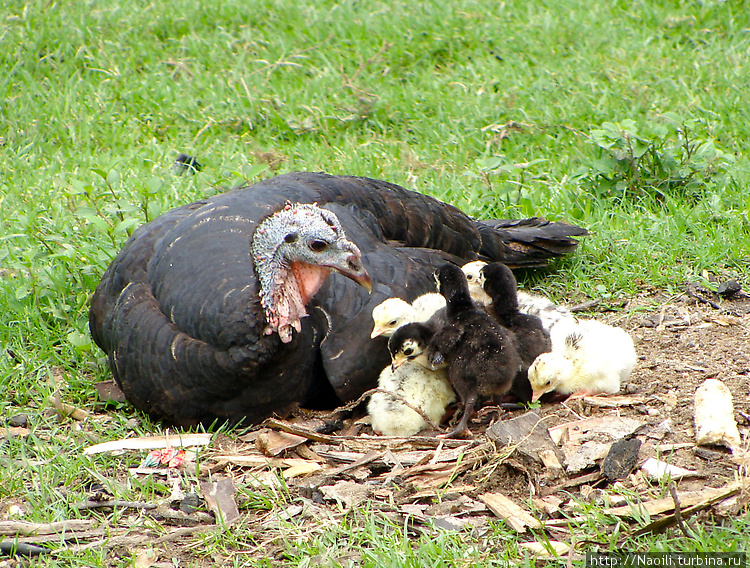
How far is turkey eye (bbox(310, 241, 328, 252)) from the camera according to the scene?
11.5 feet

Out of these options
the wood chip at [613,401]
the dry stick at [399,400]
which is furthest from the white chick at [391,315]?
the wood chip at [613,401]

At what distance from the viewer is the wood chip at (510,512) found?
9.31ft

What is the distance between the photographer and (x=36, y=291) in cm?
464

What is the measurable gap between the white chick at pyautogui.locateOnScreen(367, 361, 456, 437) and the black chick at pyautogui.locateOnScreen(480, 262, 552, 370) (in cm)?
39

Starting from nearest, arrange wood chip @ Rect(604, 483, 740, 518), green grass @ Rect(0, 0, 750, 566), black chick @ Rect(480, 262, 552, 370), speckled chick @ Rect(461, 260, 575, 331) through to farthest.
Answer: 1. wood chip @ Rect(604, 483, 740, 518)
2. black chick @ Rect(480, 262, 552, 370)
3. speckled chick @ Rect(461, 260, 575, 331)
4. green grass @ Rect(0, 0, 750, 566)

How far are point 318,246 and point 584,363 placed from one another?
1.28 meters

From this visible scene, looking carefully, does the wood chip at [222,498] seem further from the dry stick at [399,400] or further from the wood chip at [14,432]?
the wood chip at [14,432]

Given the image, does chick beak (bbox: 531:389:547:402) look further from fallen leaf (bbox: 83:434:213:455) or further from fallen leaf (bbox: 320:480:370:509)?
fallen leaf (bbox: 83:434:213:455)

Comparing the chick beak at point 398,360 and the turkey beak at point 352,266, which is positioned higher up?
the turkey beak at point 352,266

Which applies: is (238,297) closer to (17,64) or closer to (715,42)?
(17,64)

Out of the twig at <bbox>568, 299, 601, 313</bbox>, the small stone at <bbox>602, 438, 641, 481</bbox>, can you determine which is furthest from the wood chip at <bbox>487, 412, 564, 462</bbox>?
the twig at <bbox>568, 299, 601, 313</bbox>

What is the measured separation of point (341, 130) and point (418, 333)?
3.47 m

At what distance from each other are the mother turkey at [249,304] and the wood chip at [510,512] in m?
0.96

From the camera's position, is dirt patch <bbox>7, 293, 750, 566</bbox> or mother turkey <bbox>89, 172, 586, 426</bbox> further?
mother turkey <bbox>89, 172, 586, 426</bbox>
